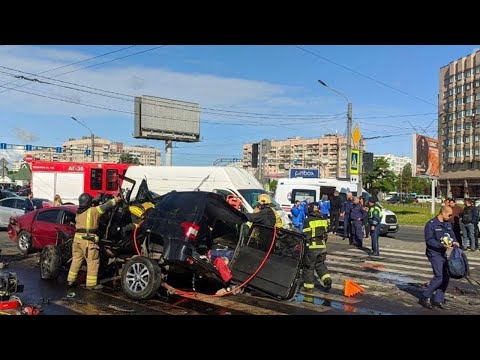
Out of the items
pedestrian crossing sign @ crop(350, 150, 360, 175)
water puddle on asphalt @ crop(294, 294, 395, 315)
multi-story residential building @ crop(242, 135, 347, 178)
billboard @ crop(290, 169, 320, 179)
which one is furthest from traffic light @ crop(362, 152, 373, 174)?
multi-story residential building @ crop(242, 135, 347, 178)

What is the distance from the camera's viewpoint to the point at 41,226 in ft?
39.9

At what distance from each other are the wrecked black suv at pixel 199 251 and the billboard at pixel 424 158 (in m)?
33.2

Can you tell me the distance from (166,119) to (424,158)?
2832 cm

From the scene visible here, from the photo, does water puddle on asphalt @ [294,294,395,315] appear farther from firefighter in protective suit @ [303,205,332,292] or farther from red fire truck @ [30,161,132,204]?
red fire truck @ [30,161,132,204]

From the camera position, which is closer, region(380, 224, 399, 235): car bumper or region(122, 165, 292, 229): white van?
region(122, 165, 292, 229): white van

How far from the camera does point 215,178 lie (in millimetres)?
17969

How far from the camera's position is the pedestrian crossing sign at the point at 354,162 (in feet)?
76.8

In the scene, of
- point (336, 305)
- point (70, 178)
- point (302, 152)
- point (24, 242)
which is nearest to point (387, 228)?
point (336, 305)

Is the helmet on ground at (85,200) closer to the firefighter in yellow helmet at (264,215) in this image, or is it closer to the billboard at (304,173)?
the firefighter in yellow helmet at (264,215)

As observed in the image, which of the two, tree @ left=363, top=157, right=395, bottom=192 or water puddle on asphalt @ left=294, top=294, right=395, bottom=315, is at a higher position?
tree @ left=363, top=157, right=395, bottom=192

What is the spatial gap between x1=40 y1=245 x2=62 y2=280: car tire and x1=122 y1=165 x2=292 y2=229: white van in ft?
24.8

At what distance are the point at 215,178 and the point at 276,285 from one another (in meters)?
10.6

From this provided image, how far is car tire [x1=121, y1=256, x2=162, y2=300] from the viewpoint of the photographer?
7699mm

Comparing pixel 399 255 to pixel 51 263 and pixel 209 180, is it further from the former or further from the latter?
pixel 51 263
